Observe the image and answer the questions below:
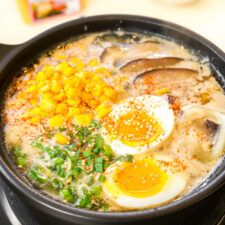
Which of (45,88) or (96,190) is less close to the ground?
(45,88)

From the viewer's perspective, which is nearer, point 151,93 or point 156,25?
point 151,93

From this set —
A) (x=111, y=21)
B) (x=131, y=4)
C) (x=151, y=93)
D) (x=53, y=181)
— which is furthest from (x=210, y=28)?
(x=53, y=181)

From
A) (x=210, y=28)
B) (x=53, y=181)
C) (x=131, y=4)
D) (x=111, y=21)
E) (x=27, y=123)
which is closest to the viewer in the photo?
(x=53, y=181)

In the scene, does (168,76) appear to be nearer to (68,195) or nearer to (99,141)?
(99,141)

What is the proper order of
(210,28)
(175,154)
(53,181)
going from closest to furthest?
(53,181) → (175,154) → (210,28)

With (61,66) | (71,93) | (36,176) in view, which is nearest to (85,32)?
(61,66)

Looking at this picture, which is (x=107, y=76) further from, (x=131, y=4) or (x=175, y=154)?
(x=131, y=4)

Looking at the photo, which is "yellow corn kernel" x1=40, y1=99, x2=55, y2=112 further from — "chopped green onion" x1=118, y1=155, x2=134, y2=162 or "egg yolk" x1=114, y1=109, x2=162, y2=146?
"chopped green onion" x1=118, y1=155, x2=134, y2=162
